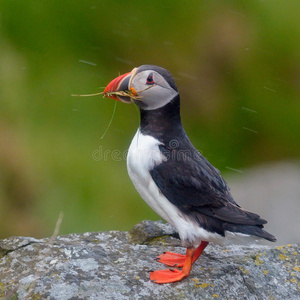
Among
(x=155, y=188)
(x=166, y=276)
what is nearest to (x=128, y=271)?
(x=166, y=276)

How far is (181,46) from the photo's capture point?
6098 millimetres

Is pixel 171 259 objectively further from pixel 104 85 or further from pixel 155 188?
pixel 104 85

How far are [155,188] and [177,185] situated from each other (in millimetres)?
152

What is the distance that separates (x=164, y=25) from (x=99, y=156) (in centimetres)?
144

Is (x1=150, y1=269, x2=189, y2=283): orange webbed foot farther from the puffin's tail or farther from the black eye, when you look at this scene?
the black eye

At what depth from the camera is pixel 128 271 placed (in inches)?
153

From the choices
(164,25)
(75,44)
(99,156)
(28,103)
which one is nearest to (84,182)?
(99,156)

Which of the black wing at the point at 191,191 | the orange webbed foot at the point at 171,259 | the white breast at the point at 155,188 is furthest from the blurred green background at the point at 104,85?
the black wing at the point at 191,191

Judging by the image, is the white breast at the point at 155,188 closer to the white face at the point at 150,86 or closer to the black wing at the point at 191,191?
the black wing at the point at 191,191

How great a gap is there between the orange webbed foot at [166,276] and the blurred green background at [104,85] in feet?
6.56

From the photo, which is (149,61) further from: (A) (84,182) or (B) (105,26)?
(A) (84,182)

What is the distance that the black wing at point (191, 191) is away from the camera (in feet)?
12.9

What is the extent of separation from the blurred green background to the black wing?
1.90 m

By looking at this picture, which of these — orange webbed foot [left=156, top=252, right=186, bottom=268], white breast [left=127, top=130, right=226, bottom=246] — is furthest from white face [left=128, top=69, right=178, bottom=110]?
orange webbed foot [left=156, top=252, right=186, bottom=268]
